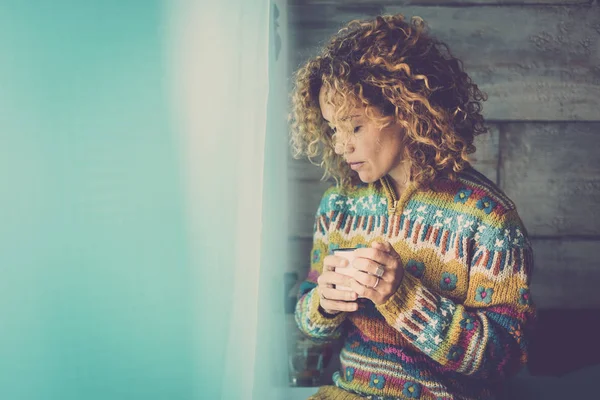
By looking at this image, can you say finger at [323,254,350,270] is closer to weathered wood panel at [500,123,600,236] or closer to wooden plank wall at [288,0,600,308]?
wooden plank wall at [288,0,600,308]

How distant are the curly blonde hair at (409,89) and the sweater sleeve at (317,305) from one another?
0.65 ft

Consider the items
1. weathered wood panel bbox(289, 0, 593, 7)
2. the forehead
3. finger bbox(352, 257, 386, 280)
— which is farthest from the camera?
weathered wood panel bbox(289, 0, 593, 7)

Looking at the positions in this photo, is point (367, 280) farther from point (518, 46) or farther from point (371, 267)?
point (518, 46)

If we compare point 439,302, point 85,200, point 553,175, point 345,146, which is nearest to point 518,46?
point 553,175

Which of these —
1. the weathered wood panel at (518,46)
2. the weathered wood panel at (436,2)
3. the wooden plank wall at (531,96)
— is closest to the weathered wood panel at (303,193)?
the wooden plank wall at (531,96)

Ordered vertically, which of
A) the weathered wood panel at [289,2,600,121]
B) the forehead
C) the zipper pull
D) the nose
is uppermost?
the weathered wood panel at [289,2,600,121]

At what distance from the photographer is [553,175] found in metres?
1.38

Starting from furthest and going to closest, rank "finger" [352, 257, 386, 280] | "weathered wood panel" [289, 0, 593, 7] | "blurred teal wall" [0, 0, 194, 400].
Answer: "weathered wood panel" [289, 0, 593, 7], "finger" [352, 257, 386, 280], "blurred teal wall" [0, 0, 194, 400]

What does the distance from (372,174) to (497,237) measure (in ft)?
0.72

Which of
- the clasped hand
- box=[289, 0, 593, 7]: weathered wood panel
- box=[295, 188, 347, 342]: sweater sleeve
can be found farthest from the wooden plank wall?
the clasped hand

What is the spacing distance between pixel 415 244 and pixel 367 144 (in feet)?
0.61

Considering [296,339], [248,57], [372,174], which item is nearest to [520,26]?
[372,174]

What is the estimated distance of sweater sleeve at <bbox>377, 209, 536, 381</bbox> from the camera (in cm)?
82

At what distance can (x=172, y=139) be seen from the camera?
756 mm
